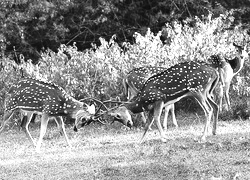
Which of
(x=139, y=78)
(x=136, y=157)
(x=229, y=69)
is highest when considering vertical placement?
(x=229, y=69)

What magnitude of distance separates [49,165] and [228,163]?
3165 millimetres

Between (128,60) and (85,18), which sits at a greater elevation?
(85,18)

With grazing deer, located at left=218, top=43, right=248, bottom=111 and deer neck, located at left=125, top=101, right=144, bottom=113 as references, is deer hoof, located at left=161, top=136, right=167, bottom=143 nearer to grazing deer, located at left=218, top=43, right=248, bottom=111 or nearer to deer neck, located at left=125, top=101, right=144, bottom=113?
deer neck, located at left=125, top=101, right=144, bottom=113

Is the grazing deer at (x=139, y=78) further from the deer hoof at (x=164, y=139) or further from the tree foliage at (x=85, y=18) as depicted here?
the tree foliage at (x=85, y=18)

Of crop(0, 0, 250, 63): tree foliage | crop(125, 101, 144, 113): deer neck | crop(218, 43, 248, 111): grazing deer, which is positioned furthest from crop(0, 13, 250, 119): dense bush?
crop(0, 0, 250, 63): tree foliage

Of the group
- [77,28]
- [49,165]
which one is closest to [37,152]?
[49,165]

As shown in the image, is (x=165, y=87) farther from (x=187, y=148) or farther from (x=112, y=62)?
(x=112, y=62)

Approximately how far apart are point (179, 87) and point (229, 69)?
10.7 feet

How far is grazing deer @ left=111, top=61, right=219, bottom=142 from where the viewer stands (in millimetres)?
13680

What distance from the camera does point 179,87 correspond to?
1370 centimetres

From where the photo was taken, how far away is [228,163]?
10.8 metres

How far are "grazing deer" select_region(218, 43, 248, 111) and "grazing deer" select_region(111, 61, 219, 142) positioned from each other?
2580mm

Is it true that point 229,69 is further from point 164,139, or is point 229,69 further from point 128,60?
point 164,139

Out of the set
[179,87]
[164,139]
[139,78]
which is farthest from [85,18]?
[164,139]
